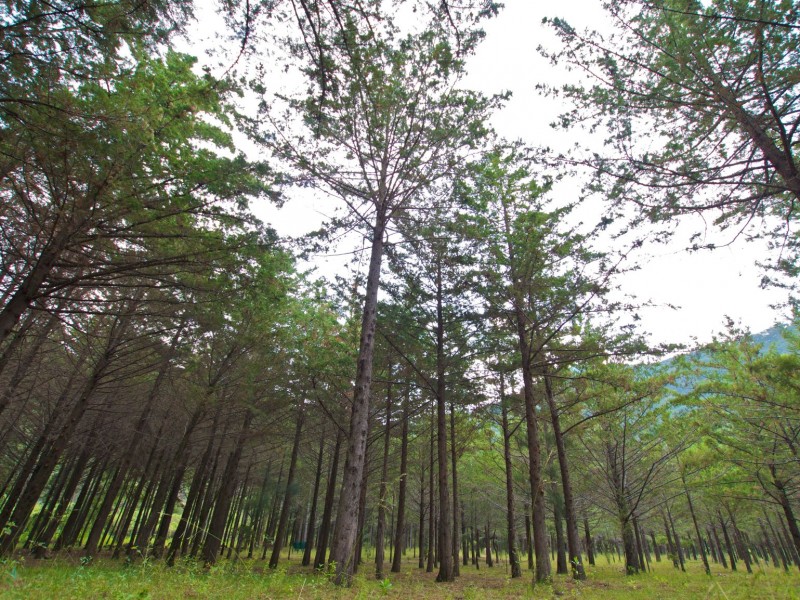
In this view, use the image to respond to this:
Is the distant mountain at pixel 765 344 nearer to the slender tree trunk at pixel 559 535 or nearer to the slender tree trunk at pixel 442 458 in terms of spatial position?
the slender tree trunk at pixel 559 535

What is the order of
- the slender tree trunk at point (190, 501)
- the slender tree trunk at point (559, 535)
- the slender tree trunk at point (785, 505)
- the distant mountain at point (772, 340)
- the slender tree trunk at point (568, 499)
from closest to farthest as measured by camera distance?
the slender tree trunk at point (190, 501) < the slender tree trunk at point (568, 499) < the distant mountain at point (772, 340) < the slender tree trunk at point (785, 505) < the slender tree trunk at point (559, 535)

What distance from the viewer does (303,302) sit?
19.2 meters

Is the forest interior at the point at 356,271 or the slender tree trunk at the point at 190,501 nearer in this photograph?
the forest interior at the point at 356,271

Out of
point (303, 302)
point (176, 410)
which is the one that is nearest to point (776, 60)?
point (303, 302)

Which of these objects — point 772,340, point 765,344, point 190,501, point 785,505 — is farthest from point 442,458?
point 772,340

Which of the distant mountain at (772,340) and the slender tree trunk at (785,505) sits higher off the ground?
the distant mountain at (772,340)

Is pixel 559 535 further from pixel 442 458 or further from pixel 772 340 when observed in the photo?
pixel 772 340

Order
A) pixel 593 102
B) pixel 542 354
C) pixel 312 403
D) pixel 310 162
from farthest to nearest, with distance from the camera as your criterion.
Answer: pixel 312 403 < pixel 542 354 < pixel 310 162 < pixel 593 102

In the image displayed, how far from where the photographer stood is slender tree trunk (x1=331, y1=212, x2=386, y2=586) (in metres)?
7.25

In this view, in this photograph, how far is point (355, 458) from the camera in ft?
26.3

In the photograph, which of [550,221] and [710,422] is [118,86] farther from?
[710,422]

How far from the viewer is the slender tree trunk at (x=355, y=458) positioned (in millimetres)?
7254

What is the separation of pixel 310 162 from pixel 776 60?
9726mm

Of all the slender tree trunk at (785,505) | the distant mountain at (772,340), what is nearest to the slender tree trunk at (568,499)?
the slender tree trunk at (785,505)
